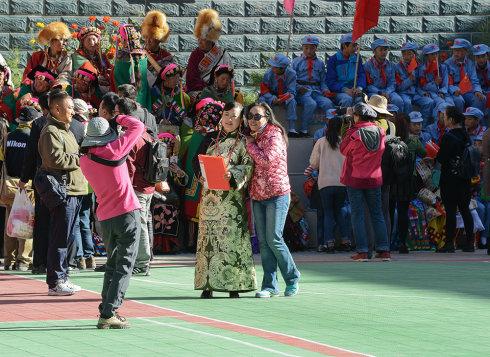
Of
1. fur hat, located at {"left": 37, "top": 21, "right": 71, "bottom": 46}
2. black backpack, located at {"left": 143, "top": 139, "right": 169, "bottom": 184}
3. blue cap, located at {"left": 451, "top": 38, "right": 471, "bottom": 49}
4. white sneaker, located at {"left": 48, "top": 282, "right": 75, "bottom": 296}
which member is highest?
blue cap, located at {"left": 451, "top": 38, "right": 471, "bottom": 49}

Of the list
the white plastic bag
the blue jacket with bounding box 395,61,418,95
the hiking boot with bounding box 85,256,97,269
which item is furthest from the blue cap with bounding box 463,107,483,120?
the white plastic bag

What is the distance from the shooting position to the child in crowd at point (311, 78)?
2211cm

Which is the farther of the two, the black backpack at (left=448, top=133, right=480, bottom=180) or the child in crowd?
the child in crowd

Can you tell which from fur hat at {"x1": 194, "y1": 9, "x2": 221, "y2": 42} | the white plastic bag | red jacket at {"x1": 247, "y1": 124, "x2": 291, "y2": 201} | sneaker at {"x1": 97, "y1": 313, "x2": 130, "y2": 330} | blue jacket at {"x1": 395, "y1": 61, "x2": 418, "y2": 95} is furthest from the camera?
blue jacket at {"x1": 395, "y1": 61, "x2": 418, "y2": 95}

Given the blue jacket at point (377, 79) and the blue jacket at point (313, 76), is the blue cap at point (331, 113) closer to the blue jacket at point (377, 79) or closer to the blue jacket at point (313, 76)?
the blue jacket at point (313, 76)

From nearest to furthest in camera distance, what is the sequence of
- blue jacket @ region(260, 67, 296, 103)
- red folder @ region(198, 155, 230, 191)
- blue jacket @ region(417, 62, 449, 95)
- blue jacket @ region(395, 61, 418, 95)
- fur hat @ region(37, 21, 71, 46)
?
1. red folder @ region(198, 155, 230, 191)
2. fur hat @ region(37, 21, 71, 46)
3. blue jacket @ region(260, 67, 296, 103)
4. blue jacket @ region(395, 61, 418, 95)
5. blue jacket @ region(417, 62, 449, 95)

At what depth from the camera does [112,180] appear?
11.8m

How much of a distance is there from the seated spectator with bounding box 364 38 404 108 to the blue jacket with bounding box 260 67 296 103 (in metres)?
1.61

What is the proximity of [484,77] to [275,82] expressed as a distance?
4.36 metres

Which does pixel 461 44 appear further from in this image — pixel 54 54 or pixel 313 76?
pixel 54 54

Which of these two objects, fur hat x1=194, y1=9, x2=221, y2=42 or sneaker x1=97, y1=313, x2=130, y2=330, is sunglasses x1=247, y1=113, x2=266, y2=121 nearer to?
sneaker x1=97, y1=313, x2=130, y2=330

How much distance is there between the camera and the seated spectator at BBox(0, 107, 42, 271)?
16.9 m

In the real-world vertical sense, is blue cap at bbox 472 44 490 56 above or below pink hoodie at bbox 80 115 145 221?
above

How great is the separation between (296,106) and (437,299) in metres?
8.27
